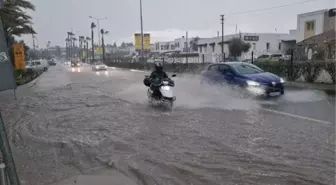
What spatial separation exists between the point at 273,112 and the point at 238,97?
3.35m

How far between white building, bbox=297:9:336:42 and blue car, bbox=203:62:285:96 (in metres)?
36.5

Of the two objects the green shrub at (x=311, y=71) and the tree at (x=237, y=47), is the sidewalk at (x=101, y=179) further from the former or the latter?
the tree at (x=237, y=47)

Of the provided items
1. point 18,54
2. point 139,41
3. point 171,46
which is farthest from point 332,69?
point 171,46

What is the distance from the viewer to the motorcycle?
39.1ft

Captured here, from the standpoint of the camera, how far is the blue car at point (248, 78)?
13.0 metres

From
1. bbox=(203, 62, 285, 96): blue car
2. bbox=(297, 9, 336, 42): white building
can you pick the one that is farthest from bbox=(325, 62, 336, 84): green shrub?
bbox=(297, 9, 336, 42): white building

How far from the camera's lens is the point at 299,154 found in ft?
19.6

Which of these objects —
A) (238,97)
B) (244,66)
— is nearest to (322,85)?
(244,66)

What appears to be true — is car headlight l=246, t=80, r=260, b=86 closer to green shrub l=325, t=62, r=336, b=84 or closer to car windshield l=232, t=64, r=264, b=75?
car windshield l=232, t=64, r=264, b=75

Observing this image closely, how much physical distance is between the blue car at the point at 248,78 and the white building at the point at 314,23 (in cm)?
3645

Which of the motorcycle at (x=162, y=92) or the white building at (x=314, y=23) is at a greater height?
the white building at (x=314, y=23)

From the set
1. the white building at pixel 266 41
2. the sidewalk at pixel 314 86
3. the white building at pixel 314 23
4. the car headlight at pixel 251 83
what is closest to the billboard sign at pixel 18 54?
the car headlight at pixel 251 83

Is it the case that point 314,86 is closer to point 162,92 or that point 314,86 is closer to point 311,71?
point 311,71

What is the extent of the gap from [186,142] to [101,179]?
2347 mm
